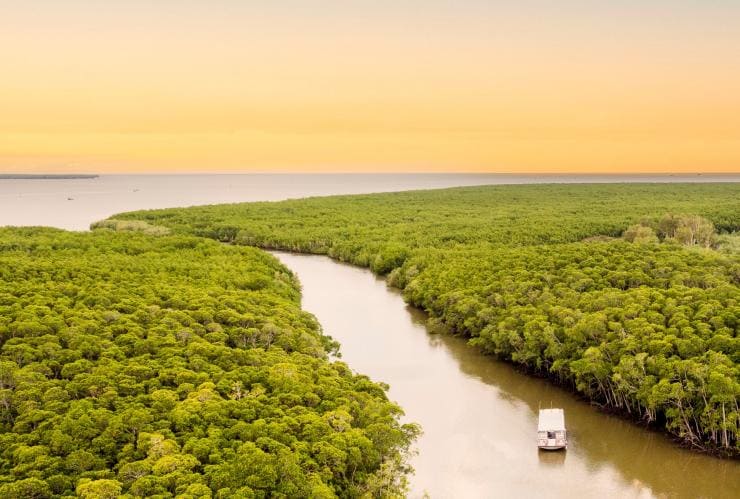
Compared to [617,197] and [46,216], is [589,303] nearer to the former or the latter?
[617,197]

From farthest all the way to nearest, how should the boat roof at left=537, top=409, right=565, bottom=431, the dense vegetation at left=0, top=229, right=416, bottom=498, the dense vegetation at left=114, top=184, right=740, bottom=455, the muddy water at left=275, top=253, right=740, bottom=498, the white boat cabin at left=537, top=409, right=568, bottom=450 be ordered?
the boat roof at left=537, top=409, right=565, bottom=431 < the white boat cabin at left=537, top=409, right=568, bottom=450 < the dense vegetation at left=114, top=184, right=740, bottom=455 < the muddy water at left=275, top=253, right=740, bottom=498 < the dense vegetation at left=0, top=229, right=416, bottom=498

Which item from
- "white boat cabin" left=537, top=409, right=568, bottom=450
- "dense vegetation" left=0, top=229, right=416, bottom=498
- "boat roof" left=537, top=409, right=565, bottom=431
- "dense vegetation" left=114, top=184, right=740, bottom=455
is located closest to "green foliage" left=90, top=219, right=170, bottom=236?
"dense vegetation" left=114, top=184, right=740, bottom=455

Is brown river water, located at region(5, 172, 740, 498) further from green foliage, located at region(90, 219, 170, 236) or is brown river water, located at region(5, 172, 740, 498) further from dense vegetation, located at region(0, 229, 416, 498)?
green foliage, located at region(90, 219, 170, 236)

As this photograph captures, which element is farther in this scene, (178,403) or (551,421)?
(551,421)

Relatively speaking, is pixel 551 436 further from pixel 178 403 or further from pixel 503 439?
pixel 178 403

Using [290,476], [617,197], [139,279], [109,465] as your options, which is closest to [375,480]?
[290,476]

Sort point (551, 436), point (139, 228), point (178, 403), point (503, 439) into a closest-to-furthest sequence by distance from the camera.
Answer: point (178, 403) → point (551, 436) → point (503, 439) → point (139, 228)

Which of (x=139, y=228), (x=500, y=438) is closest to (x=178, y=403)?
(x=500, y=438)
